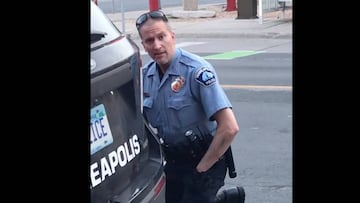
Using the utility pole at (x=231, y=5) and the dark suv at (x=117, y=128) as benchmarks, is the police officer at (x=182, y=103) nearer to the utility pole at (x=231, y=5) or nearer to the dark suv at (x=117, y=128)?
the dark suv at (x=117, y=128)

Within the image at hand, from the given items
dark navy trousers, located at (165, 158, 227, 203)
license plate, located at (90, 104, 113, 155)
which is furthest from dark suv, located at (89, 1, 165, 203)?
dark navy trousers, located at (165, 158, 227, 203)

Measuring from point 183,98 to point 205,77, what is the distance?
14 cm

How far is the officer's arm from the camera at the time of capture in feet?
12.3

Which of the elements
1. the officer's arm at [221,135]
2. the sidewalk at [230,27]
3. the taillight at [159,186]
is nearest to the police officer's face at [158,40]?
the officer's arm at [221,135]

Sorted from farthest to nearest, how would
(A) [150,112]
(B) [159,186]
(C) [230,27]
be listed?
(C) [230,27], (A) [150,112], (B) [159,186]

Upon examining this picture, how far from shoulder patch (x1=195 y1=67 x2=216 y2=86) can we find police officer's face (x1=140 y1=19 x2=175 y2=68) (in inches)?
6.7

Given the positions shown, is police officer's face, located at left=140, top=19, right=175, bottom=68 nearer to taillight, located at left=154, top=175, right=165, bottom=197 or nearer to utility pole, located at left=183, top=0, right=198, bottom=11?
taillight, located at left=154, top=175, right=165, bottom=197

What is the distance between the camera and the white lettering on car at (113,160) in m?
2.69

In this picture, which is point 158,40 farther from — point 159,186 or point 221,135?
point 159,186

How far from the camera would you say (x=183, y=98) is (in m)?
3.73

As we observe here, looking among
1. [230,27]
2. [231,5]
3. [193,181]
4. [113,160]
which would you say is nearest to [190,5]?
[231,5]
